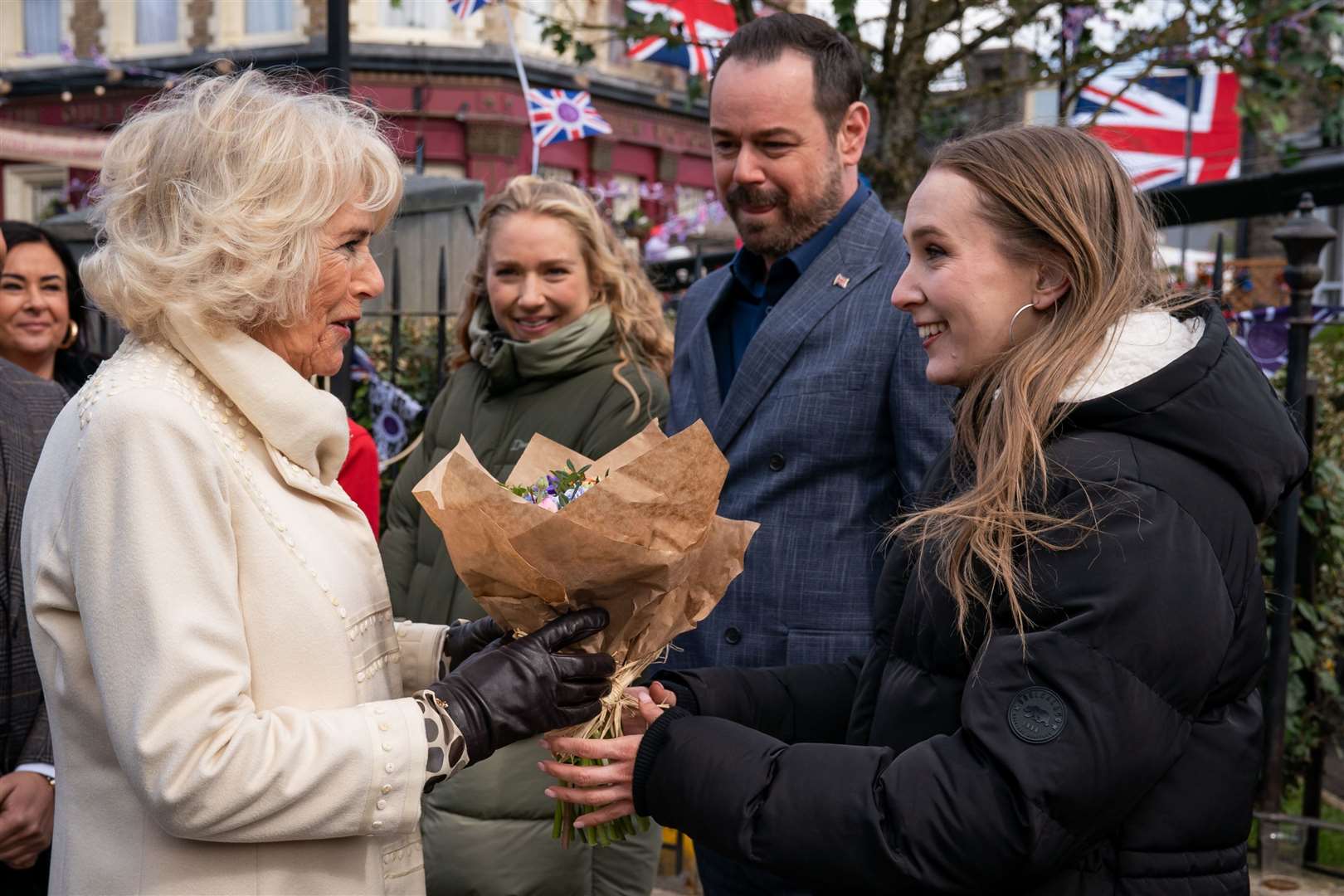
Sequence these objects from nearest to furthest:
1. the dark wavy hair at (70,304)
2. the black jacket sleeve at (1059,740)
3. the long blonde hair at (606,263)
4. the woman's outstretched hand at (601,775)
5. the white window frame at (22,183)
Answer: the black jacket sleeve at (1059,740), the woman's outstretched hand at (601,775), the long blonde hair at (606,263), the dark wavy hair at (70,304), the white window frame at (22,183)

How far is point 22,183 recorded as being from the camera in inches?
865

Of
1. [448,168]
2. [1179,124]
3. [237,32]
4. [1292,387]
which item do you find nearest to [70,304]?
[1292,387]

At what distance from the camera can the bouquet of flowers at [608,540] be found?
1.98 meters

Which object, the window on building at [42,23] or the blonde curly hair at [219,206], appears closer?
the blonde curly hair at [219,206]

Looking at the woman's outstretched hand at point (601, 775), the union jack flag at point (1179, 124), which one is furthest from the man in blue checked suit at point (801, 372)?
the union jack flag at point (1179, 124)

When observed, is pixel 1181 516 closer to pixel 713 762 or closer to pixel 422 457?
pixel 713 762

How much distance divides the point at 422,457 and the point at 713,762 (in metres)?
2.20

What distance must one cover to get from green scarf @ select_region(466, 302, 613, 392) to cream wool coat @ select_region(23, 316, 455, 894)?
161 centimetres

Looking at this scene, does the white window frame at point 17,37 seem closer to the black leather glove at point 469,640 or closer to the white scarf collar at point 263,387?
the black leather glove at point 469,640

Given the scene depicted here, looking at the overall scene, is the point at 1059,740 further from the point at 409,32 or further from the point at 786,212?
the point at 409,32

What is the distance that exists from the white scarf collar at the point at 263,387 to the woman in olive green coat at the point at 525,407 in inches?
55.2

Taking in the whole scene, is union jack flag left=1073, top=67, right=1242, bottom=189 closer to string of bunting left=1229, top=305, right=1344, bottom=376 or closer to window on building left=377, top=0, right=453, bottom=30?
string of bunting left=1229, top=305, right=1344, bottom=376

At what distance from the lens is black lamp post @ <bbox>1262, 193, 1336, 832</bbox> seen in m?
4.63

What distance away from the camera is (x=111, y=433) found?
1804mm
